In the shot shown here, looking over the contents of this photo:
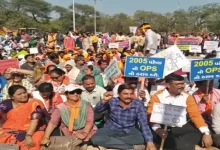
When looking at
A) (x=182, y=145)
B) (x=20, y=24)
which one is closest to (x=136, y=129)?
(x=182, y=145)

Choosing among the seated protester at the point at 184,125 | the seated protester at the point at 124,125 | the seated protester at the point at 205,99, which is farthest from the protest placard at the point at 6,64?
the seated protester at the point at 205,99

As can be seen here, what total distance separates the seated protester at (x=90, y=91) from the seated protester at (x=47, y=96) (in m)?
0.43

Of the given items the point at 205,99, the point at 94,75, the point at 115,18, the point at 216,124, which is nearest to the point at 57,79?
the point at 94,75

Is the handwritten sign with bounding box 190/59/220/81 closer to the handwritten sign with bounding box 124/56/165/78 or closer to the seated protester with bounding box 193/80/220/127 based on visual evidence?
the seated protester with bounding box 193/80/220/127

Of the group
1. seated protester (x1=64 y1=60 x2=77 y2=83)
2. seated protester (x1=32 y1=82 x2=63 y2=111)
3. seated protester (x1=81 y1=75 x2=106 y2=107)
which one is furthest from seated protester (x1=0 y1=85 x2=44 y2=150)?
seated protester (x1=64 y1=60 x2=77 y2=83)

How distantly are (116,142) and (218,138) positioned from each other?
1243 mm

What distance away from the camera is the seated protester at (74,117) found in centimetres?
484

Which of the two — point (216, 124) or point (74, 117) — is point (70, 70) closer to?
point (74, 117)

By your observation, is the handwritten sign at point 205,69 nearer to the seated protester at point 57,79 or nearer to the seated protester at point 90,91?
the seated protester at point 90,91

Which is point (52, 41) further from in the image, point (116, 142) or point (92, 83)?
point (116, 142)

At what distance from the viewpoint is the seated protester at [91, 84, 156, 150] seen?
473cm

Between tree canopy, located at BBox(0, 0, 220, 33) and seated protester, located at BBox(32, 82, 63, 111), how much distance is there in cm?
3323

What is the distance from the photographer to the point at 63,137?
468 centimetres

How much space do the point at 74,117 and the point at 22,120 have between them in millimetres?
676
